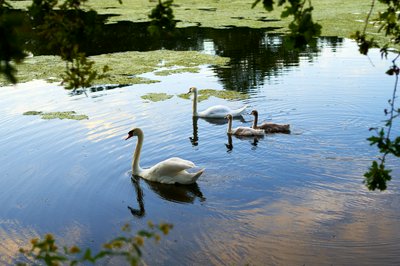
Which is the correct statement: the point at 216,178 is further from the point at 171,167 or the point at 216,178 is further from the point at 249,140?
the point at 249,140

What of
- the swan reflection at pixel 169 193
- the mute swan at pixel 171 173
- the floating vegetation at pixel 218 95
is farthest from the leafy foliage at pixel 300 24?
the floating vegetation at pixel 218 95

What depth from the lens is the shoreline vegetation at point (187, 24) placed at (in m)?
20.1

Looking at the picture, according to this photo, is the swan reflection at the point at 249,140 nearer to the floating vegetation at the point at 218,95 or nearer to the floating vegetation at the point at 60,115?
the floating vegetation at the point at 218,95

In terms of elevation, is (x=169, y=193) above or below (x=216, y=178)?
below

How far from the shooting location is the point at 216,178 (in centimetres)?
1009

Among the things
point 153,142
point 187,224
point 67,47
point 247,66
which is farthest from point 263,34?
point 67,47

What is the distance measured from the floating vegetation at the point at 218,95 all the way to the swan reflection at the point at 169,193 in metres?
6.36

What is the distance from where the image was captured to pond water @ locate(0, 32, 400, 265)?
769 centimetres

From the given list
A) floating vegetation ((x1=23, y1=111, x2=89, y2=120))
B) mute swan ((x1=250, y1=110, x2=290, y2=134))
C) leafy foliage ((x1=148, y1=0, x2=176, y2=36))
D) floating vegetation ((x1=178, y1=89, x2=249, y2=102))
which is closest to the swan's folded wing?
Answer: mute swan ((x1=250, y1=110, x2=290, y2=134))

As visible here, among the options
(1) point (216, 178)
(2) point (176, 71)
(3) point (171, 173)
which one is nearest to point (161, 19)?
(3) point (171, 173)

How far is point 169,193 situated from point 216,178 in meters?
1.00

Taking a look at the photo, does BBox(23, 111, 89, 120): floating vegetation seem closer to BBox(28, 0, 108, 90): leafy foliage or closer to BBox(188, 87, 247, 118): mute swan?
BBox(188, 87, 247, 118): mute swan

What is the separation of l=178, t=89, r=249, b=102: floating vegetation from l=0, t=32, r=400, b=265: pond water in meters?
0.33

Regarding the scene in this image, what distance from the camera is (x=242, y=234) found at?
790 centimetres
